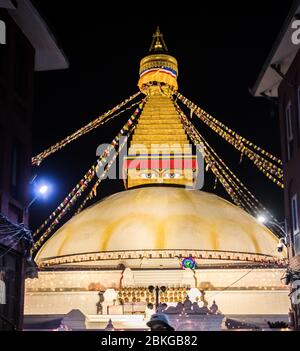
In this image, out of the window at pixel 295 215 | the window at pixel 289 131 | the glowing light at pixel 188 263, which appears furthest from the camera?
the glowing light at pixel 188 263

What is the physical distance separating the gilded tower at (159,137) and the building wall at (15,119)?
18584mm

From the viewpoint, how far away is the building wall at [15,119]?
17.2 meters

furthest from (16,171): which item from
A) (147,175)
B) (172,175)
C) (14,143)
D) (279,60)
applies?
(172,175)

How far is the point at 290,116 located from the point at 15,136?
8973mm

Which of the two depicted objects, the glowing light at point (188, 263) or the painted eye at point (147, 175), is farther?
the painted eye at point (147, 175)

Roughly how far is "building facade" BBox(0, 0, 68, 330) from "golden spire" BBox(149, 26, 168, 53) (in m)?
22.7

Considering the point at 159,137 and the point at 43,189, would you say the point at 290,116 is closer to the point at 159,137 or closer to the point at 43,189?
the point at 43,189

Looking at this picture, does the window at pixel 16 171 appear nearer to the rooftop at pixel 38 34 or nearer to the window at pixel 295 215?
the rooftop at pixel 38 34

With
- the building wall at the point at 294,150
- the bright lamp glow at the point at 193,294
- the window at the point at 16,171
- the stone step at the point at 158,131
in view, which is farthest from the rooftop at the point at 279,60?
the stone step at the point at 158,131

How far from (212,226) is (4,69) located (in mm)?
18136

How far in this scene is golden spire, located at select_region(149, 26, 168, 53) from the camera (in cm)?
4206

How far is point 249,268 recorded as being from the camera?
31.9 metres
